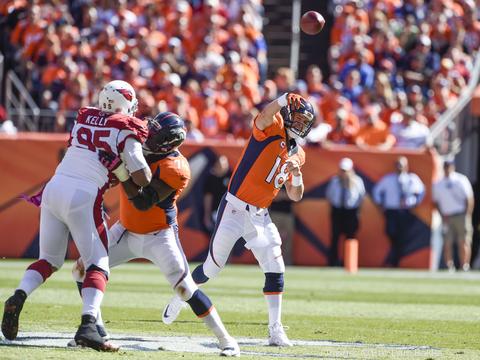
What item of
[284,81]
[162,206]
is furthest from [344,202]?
[162,206]

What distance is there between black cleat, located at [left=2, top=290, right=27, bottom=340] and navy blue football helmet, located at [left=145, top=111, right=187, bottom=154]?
54.5 inches

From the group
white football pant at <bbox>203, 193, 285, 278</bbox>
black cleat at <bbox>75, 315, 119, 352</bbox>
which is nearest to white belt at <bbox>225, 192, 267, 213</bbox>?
white football pant at <bbox>203, 193, 285, 278</bbox>

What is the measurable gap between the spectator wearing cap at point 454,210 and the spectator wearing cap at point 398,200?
1.35 ft

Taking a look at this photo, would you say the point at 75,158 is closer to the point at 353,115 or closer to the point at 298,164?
the point at 298,164

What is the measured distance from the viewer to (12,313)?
6977 mm

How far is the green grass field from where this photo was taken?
758cm

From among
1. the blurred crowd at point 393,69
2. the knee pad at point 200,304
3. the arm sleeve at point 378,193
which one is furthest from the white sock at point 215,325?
the arm sleeve at point 378,193

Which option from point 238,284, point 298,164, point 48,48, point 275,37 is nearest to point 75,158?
point 298,164

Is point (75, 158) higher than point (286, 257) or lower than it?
higher

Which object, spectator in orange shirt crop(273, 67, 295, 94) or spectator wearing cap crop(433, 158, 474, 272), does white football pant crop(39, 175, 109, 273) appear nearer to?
spectator in orange shirt crop(273, 67, 295, 94)

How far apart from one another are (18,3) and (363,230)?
24.1 feet

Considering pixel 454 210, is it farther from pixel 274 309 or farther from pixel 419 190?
pixel 274 309

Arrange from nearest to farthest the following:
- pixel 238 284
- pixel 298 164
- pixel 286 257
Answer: pixel 298 164
pixel 238 284
pixel 286 257

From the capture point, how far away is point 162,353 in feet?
23.4
